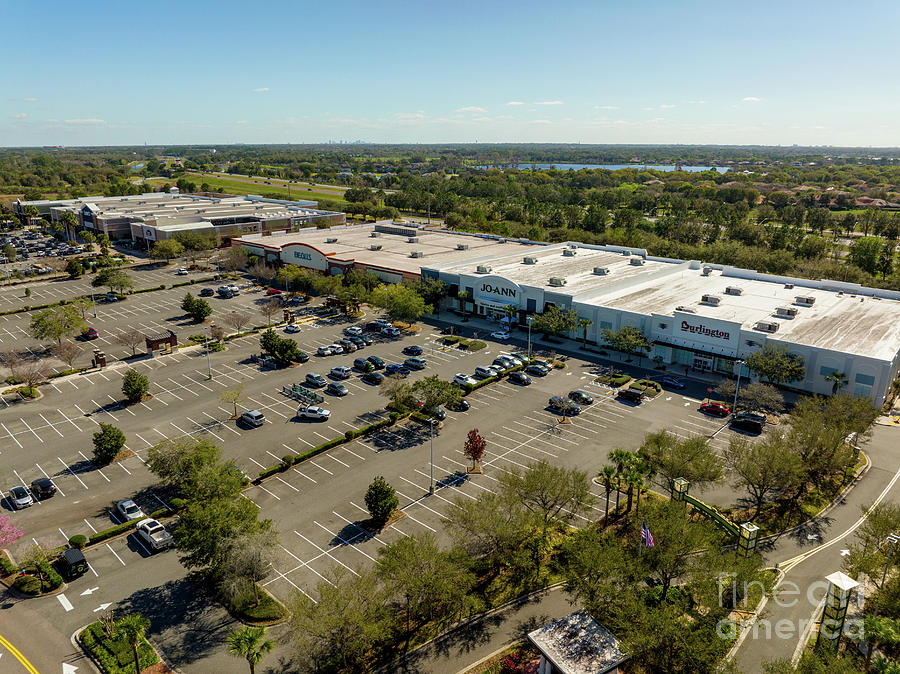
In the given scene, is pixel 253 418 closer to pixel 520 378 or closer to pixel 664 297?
pixel 520 378

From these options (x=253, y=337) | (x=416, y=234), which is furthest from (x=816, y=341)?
(x=416, y=234)

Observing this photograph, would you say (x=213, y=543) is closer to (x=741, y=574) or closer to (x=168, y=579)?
(x=168, y=579)

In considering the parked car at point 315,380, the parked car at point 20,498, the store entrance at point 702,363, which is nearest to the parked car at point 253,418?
the parked car at point 315,380

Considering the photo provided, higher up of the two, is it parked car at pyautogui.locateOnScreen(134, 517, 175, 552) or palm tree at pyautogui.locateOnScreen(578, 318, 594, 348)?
palm tree at pyautogui.locateOnScreen(578, 318, 594, 348)

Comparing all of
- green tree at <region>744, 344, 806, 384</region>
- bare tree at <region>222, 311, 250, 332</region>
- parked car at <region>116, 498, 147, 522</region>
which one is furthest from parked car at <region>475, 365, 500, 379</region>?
parked car at <region>116, 498, 147, 522</region>

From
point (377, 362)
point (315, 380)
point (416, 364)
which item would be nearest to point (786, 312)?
point (416, 364)

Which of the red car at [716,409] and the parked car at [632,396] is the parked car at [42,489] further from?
the red car at [716,409]

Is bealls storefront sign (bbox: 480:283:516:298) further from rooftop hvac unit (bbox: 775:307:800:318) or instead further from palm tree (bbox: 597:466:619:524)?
palm tree (bbox: 597:466:619:524)
